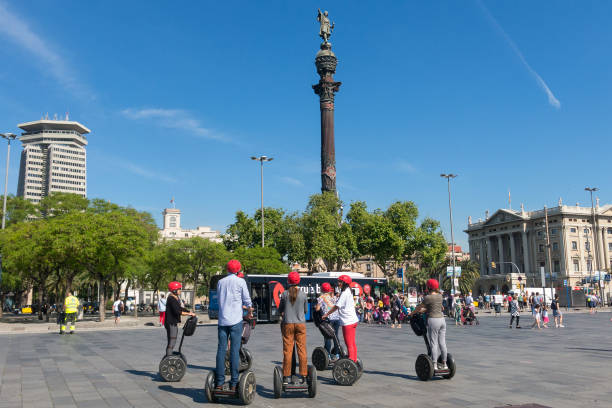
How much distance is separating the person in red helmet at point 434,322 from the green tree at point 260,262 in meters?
40.2

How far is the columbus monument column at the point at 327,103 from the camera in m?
58.3

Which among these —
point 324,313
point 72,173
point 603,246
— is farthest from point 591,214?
point 72,173

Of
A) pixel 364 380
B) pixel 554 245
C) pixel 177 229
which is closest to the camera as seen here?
pixel 364 380

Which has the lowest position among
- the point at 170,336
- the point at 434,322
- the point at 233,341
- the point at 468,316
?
the point at 468,316

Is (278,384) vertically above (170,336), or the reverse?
(170,336)

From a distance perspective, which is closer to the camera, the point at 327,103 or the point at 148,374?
the point at 148,374

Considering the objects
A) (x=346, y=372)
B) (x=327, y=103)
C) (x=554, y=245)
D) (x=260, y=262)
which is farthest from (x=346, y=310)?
(x=554, y=245)

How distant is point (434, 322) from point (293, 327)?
2.67 metres

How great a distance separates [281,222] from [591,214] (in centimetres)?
6733

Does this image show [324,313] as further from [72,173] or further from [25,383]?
[72,173]

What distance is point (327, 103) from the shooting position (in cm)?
5934

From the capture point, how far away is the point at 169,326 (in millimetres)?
9469

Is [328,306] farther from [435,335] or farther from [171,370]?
[171,370]

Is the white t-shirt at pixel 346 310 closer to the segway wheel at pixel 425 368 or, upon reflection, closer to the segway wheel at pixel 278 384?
the segway wheel at pixel 425 368
